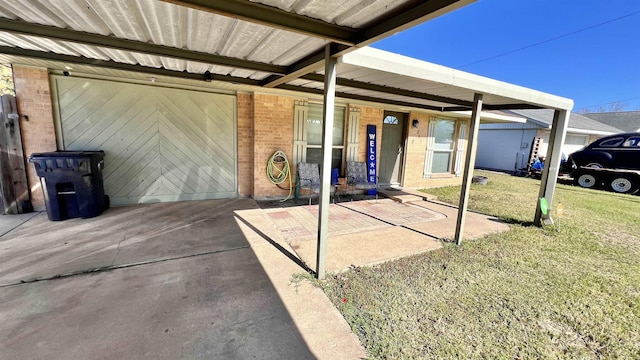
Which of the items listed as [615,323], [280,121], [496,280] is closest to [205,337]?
[496,280]

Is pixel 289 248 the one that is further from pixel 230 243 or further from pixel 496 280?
pixel 496 280

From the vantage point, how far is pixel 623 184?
8.62 m

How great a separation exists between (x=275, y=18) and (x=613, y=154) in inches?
513

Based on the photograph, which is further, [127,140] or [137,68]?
[127,140]

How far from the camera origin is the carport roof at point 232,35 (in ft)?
6.03

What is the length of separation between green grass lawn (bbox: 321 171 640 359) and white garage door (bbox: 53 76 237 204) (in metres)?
3.87

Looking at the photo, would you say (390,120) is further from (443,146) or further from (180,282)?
(180,282)

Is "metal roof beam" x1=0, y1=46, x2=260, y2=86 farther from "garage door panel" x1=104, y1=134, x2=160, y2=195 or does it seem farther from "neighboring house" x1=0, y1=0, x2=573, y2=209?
"garage door panel" x1=104, y1=134, x2=160, y2=195

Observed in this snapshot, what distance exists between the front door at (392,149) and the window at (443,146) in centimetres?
125

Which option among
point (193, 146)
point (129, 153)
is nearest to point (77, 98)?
point (129, 153)

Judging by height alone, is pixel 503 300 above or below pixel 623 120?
below

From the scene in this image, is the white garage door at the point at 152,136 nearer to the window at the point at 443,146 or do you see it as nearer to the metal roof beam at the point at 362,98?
the metal roof beam at the point at 362,98

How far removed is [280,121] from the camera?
18.0 ft

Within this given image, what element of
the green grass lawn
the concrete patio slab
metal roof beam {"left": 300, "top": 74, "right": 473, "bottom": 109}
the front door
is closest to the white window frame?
the front door
